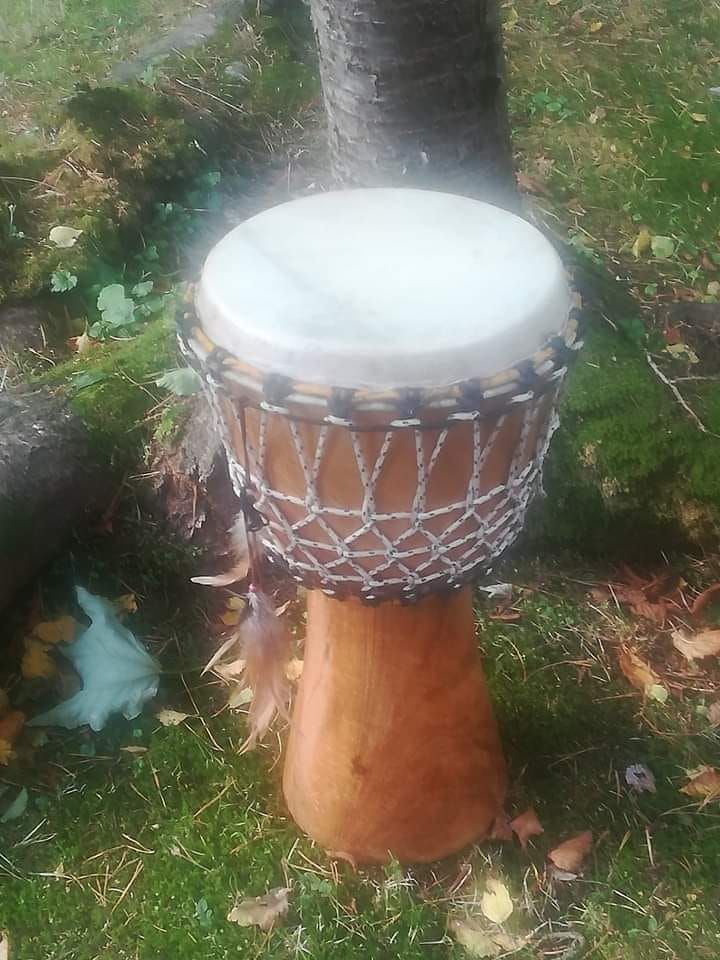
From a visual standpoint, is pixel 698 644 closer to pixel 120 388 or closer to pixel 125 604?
pixel 125 604

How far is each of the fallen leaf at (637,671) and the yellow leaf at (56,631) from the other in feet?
3.18

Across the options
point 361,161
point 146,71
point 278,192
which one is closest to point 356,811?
point 361,161

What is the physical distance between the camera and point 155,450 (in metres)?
1.61

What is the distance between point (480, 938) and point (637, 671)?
1.76 feet

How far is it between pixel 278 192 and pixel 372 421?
1.79m

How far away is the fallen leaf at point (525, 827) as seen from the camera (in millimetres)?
1282

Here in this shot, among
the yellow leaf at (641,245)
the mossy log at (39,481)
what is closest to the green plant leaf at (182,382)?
the mossy log at (39,481)

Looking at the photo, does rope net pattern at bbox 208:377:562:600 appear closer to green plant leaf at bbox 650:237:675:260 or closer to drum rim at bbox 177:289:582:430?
drum rim at bbox 177:289:582:430

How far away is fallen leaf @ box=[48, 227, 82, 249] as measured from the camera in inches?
78.7

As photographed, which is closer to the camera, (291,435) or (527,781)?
(291,435)

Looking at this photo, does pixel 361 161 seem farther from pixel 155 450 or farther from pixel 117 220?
pixel 117 220

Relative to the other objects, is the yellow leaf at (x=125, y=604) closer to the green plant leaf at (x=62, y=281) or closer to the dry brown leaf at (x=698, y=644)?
the green plant leaf at (x=62, y=281)

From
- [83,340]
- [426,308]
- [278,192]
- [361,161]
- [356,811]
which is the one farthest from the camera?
[278,192]

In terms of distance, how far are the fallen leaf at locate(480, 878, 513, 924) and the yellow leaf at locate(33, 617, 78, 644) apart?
81 cm
